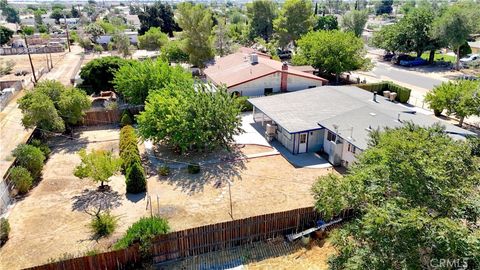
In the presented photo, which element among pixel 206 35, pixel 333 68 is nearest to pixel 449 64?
pixel 333 68

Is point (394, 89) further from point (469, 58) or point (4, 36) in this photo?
point (4, 36)

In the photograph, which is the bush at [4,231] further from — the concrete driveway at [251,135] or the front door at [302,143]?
the front door at [302,143]

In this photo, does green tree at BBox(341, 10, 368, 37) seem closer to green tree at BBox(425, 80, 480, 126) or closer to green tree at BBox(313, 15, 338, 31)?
green tree at BBox(313, 15, 338, 31)

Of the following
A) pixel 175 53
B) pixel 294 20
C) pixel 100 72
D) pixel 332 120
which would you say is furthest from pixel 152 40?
pixel 332 120

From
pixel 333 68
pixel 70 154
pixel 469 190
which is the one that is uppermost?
pixel 469 190

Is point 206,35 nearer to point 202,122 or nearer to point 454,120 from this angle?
point 202,122

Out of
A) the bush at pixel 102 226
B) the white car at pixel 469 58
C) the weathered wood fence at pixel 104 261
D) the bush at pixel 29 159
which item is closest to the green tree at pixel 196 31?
the bush at pixel 29 159
